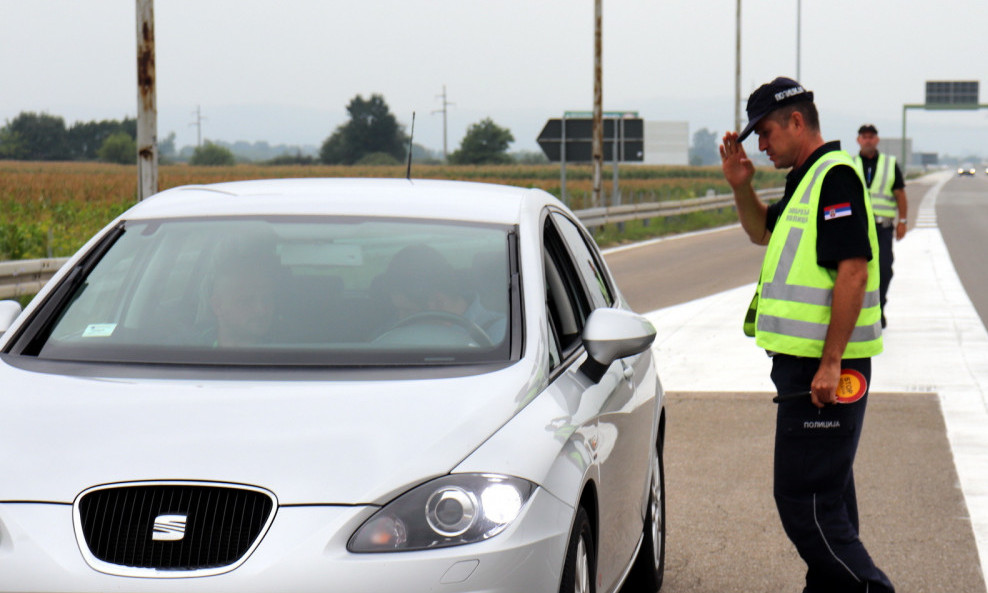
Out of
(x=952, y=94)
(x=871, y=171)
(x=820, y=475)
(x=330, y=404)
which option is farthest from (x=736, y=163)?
(x=952, y=94)

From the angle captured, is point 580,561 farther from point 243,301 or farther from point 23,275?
point 23,275

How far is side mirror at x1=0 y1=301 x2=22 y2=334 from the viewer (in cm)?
422

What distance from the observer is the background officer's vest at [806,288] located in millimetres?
4348

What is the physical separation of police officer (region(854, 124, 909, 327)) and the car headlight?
9.64 metres

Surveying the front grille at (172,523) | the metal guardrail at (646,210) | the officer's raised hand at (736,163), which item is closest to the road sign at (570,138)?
the metal guardrail at (646,210)

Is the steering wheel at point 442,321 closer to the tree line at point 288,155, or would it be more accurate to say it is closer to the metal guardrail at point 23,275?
the metal guardrail at point 23,275

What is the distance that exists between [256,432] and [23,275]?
10724 mm

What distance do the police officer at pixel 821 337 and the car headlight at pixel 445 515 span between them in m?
1.48

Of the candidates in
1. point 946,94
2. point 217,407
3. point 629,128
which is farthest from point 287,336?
point 946,94

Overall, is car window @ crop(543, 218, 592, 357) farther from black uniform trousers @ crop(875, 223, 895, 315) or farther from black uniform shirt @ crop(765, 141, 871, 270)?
black uniform trousers @ crop(875, 223, 895, 315)

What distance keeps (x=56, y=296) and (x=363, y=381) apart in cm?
122

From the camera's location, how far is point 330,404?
11.2 ft

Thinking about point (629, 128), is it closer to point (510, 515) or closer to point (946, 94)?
point (510, 515)

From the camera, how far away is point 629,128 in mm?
35000
